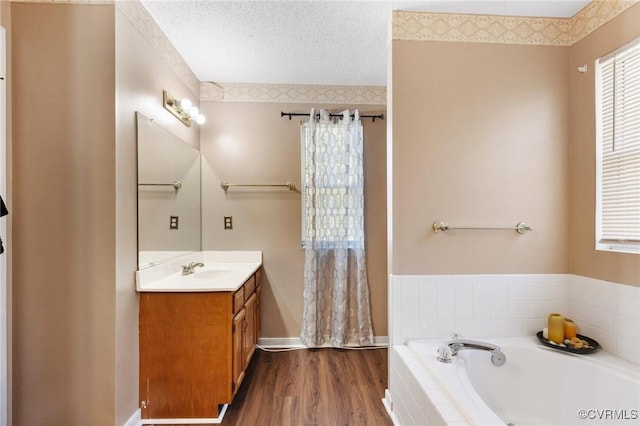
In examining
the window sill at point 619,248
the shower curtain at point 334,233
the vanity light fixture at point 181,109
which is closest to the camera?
the window sill at point 619,248

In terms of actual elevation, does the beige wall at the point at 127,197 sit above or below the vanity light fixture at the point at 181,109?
below

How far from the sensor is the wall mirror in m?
1.83

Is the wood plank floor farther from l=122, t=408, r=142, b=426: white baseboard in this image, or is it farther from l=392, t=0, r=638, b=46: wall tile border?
l=392, t=0, r=638, b=46: wall tile border

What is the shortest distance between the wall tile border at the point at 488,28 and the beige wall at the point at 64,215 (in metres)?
1.71

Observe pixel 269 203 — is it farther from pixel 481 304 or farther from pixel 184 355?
pixel 481 304

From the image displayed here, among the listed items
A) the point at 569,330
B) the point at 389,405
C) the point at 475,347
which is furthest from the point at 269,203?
the point at 569,330

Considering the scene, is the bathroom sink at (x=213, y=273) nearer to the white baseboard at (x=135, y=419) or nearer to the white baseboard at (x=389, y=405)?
the white baseboard at (x=135, y=419)

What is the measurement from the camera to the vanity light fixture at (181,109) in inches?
84.1

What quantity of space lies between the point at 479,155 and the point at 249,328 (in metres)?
2.07

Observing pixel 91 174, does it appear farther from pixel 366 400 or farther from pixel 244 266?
pixel 366 400

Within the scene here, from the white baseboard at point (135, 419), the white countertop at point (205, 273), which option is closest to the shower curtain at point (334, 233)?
the white countertop at point (205, 273)

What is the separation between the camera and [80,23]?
158cm

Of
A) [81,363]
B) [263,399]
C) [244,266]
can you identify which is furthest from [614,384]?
[81,363]

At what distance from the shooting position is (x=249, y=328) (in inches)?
90.4
